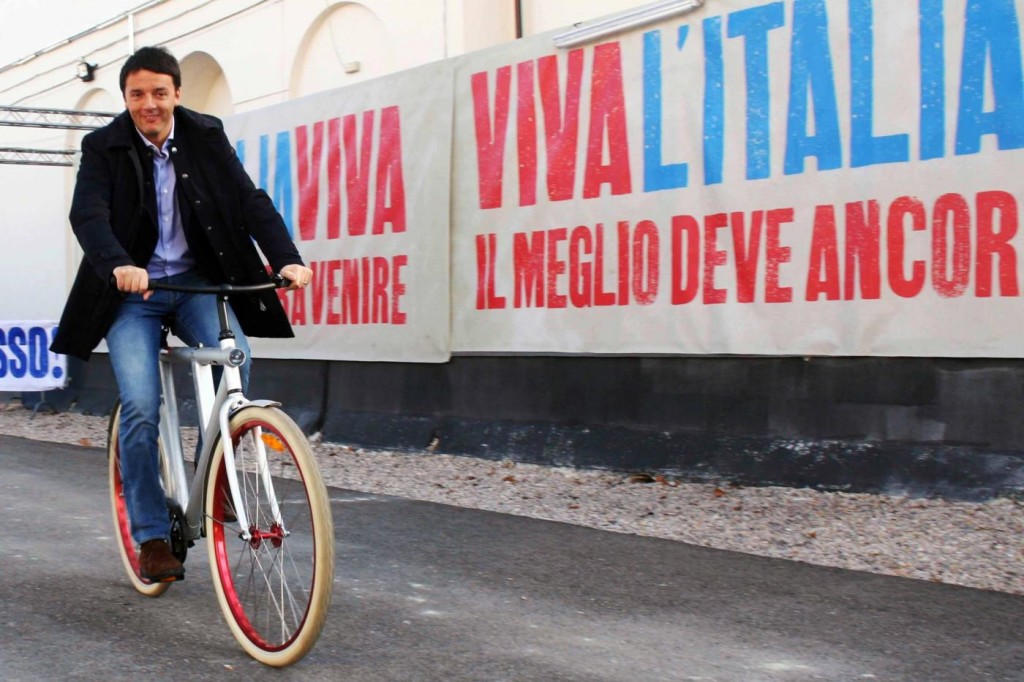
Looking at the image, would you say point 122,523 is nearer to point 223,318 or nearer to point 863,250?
point 223,318

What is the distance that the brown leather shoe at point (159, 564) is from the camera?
4.65 metres

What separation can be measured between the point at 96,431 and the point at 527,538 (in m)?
7.38

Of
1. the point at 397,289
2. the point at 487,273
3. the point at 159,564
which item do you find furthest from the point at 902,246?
the point at 397,289

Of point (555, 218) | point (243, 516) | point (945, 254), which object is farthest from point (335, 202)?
point (243, 516)

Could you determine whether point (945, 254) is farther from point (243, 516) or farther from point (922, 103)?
point (243, 516)

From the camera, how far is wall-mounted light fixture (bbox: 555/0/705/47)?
7.61 metres

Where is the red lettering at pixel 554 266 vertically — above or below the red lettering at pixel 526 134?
below

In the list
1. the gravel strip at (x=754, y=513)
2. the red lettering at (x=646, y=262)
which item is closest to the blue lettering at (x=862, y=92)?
the red lettering at (x=646, y=262)

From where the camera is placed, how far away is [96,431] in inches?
494

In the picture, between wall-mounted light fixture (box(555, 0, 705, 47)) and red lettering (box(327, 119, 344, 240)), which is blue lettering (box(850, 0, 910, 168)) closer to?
wall-mounted light fixture (box(555, 0, 705, 47))

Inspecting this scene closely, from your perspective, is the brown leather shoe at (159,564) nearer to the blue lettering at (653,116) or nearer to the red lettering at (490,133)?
the blue lettering at (653,116)

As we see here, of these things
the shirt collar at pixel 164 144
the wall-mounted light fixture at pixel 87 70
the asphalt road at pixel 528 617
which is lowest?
the asphalt road at pixel 528 617

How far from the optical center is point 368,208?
10.0 m

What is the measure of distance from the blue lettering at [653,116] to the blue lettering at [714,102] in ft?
0.74
